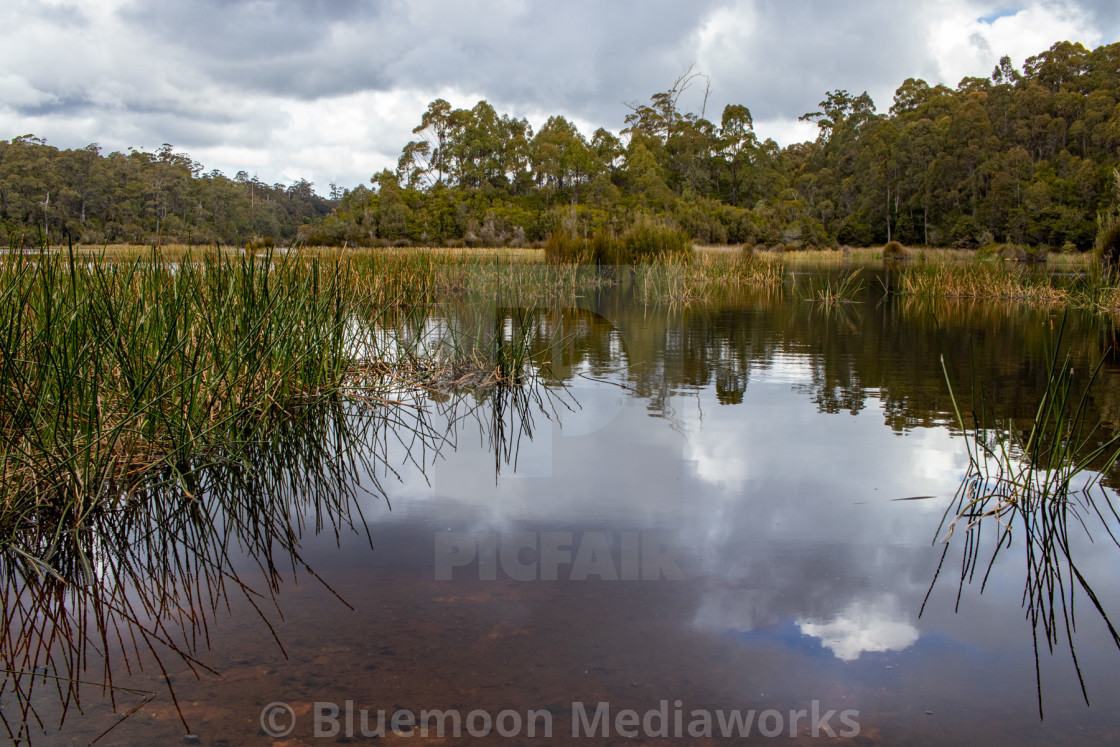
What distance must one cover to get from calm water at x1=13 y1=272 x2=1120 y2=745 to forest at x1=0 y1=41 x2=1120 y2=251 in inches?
636

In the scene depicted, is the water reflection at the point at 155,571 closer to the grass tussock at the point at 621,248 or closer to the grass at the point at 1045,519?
the grass at the point at 1045,519

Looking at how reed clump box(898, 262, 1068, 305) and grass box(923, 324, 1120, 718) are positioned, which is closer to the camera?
grass box(923, 324, 1120, 718)

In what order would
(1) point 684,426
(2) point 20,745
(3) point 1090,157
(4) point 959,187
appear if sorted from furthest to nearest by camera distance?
(4) point 959,187, (3) point 1090,157, (1) point 684,426, (2) point 20,745

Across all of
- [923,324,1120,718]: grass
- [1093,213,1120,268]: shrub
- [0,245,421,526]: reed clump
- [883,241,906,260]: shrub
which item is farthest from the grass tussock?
[883,241,906,260]: shrub

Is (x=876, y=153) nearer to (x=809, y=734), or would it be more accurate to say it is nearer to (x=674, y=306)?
(x=674, y=306)

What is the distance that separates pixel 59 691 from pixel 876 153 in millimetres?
64192

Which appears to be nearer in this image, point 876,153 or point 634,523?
point 634,523

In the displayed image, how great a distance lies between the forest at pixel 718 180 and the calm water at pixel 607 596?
53.0ft

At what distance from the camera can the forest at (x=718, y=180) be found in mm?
39250

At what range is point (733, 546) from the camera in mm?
2438

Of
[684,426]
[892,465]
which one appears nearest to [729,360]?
[684,426]

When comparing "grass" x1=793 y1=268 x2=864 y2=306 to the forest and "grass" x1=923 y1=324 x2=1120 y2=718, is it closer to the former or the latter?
the forest

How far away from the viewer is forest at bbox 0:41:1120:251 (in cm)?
3925

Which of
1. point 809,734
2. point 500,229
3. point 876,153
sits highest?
point 876,153
